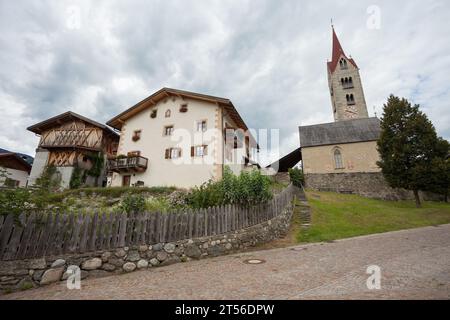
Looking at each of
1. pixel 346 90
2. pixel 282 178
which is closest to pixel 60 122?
pixel 282 178

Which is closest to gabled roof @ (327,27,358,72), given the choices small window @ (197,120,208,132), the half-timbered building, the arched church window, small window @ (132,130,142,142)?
the arched church window

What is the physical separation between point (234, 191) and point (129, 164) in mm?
13505

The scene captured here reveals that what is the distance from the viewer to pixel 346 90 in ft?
131

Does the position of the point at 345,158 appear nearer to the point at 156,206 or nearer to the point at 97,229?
the point at 156,206

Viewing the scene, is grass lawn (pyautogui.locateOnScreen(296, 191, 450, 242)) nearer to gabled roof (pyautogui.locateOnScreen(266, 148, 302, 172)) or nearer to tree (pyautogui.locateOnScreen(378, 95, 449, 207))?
tree (pyautogui.locateOnScreen(378, 95, 449, 207))

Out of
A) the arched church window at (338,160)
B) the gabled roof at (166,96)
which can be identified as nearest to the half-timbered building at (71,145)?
the gabled roof at (166,96)

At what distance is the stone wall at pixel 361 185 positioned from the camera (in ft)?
73.7

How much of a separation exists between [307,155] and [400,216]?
1456 centimetres

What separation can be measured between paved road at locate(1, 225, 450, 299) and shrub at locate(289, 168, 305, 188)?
1803 centimetres

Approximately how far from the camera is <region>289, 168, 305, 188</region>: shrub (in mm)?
25250

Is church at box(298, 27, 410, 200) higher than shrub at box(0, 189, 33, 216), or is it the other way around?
church at box(298, 27, 410, 200)

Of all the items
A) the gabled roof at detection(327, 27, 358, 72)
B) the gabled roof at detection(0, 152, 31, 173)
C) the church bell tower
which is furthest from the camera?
the gabled roof at detection(327, 27, 358, 72)

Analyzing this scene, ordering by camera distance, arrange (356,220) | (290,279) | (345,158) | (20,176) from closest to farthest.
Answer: (290,279) < (356,220) < (20,176) < (345,158)
